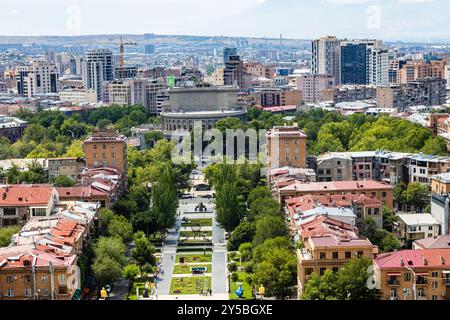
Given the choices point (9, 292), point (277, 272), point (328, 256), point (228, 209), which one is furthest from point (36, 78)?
point (328, 256)

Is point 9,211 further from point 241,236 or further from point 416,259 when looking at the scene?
point 416,259

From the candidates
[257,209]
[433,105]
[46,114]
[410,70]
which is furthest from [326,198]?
[410,70]

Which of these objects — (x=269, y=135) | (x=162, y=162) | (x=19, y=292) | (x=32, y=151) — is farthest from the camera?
(x=32, y=151)

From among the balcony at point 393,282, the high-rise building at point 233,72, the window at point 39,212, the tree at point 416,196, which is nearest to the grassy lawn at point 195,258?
the window at point 39,212

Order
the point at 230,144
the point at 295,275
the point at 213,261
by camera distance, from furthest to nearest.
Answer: the point at 230,144
the point at 213,261
the point at 295,275

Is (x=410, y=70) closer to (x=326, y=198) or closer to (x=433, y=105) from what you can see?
(x=433, y=105)

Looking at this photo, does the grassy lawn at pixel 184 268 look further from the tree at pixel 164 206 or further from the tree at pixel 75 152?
the tree at pixel 75 152

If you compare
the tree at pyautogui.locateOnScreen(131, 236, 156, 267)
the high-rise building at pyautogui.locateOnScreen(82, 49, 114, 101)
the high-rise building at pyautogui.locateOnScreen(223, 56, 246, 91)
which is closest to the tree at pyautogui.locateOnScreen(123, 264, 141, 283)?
the tree at pyautogui.locateOnScreen(131, 236, 156, 267)

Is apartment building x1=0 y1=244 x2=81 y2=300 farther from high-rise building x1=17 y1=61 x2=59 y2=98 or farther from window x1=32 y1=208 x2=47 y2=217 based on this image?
high-rise building x1=17 y1=61 x2=59 y2=98
